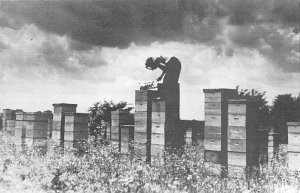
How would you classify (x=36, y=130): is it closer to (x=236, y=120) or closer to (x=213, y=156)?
(x=213, y=156)

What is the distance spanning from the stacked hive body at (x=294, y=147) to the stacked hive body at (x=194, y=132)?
18.8 ft

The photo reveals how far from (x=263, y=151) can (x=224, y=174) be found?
4.40 m

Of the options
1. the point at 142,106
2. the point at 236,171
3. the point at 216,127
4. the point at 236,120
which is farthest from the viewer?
the point at 142,106

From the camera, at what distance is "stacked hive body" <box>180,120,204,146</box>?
1667cm

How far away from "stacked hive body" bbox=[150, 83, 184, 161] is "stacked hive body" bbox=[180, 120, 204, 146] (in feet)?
12.1

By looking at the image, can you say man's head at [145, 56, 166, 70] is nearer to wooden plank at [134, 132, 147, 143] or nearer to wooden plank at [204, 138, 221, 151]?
wooden plank at [134, 132, 147, 143]


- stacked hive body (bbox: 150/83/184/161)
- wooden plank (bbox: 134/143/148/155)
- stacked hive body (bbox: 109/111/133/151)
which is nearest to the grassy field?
stacked hive body (bbox: 150/83/184/161)

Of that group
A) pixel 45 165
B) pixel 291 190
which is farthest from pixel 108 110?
pixel 291 190

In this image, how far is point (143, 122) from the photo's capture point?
12.3 meters

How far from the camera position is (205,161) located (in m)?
10.4

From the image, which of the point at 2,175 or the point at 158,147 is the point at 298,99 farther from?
the point at 2,175

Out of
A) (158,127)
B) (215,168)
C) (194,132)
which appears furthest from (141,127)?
(194,132)

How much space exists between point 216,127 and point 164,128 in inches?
80.4

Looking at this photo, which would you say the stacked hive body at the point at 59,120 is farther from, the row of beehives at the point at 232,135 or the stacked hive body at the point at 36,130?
the row of beehives at the point at 232,135
